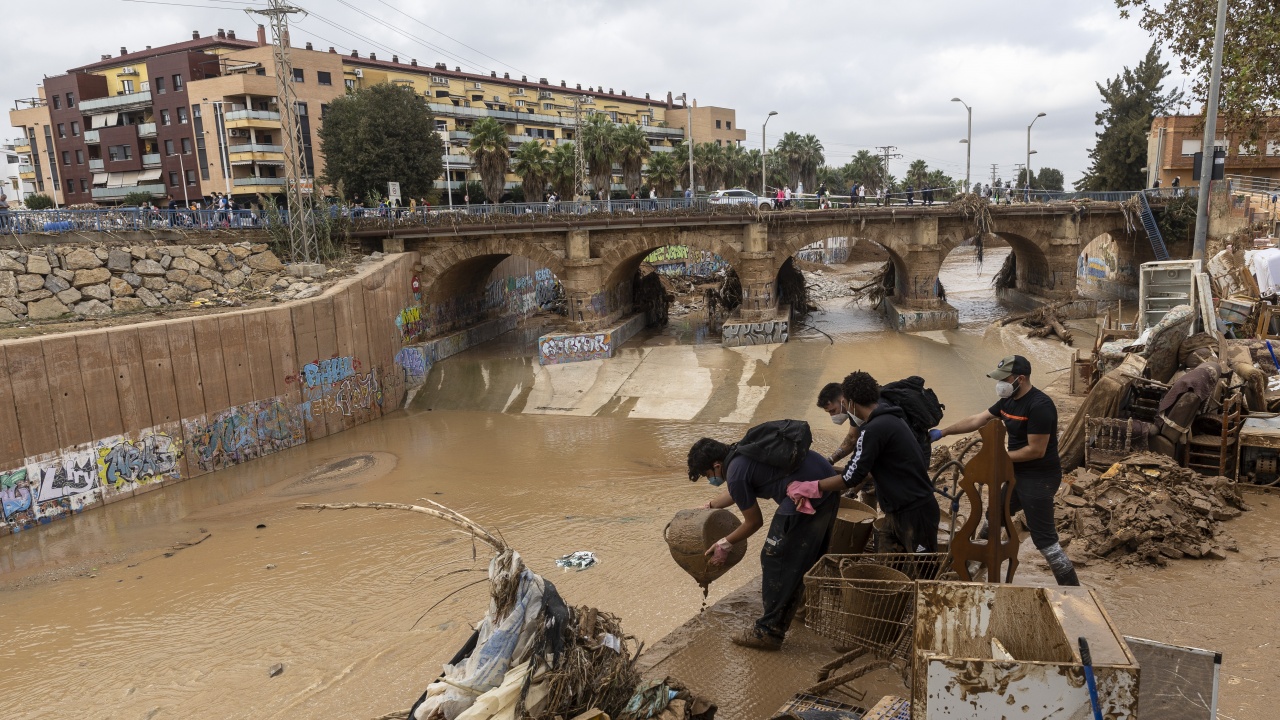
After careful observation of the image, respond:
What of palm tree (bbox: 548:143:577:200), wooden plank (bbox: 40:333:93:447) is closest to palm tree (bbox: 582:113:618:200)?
palm tree (bbox: 548:143:577:200)

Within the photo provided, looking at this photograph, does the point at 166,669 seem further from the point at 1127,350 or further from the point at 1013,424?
the point at 1127,350

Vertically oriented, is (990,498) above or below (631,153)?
below

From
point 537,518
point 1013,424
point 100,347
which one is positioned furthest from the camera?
point 100,347

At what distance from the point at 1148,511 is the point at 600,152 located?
40.4 metres

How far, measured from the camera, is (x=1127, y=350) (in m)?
13.2

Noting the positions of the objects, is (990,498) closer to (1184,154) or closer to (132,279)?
(132,279)

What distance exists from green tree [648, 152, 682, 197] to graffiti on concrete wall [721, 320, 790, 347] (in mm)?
22185

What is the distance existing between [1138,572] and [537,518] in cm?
1018

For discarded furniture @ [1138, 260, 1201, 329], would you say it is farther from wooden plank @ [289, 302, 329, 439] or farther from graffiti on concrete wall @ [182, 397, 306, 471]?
graffiti on concrete wall @ [182, 397, 306, 471]

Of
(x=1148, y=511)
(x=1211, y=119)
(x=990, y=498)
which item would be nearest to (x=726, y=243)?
(x=1211, y=119)

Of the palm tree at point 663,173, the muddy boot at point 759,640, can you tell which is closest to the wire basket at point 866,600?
the muddy boot at point 759,640

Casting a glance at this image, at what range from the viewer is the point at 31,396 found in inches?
642

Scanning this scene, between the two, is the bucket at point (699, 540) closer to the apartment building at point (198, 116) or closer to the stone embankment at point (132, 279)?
the stone embankment at point (132, 279)

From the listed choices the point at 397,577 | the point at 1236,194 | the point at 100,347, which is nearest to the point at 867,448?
the point at 397,577
